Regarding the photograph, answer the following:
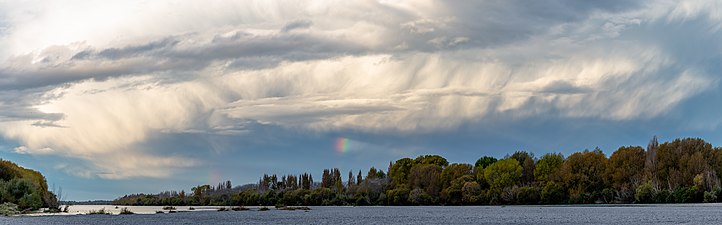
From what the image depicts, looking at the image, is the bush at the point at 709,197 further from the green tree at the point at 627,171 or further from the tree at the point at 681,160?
the green tree at the point at 627,171

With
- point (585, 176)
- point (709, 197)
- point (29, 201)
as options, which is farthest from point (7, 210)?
point (585, 176)

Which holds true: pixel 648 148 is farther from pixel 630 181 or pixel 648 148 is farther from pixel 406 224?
pixel 406 224

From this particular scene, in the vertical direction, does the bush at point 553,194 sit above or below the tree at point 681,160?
below

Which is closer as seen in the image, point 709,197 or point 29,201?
point 29,201

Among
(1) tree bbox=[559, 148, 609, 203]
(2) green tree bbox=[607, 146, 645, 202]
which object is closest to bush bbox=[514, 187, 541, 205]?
(1) tree bbox=[559, 148, 609, 203]

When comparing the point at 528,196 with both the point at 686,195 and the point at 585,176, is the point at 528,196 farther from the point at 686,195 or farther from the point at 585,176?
the point at 686,195

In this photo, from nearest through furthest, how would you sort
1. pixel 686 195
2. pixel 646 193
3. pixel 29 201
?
pixel 29 201 < pixel 686 195 < pixel 646 193

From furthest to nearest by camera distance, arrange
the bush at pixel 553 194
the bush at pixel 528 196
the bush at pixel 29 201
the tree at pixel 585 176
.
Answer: the bush at pixel 528 196 < the bush at pixel 553 194 < the tree at pixel 585 176 < the bush at pixel 29 201

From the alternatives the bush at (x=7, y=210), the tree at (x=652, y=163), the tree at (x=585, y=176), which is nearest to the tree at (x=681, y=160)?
the tree at (x=652, y=163)

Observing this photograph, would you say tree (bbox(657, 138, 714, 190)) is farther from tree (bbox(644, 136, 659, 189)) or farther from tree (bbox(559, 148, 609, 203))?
tree (bbox(559, 148, 609, 203))

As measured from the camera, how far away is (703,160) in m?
162

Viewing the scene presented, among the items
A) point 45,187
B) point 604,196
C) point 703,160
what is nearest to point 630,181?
point 604,196

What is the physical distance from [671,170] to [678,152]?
201 inches

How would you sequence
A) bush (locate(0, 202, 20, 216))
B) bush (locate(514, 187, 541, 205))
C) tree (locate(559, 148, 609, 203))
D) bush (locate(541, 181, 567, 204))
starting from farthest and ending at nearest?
bush (locate(514, 187, 541, 205)) → bush (locate(541, 181, 567, 204)) → tree (locate(559, 148, 609, 203)) → bush (locate(0, 202, 20, 216))
